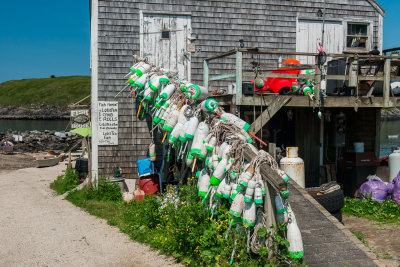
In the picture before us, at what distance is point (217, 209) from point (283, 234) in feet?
4.11

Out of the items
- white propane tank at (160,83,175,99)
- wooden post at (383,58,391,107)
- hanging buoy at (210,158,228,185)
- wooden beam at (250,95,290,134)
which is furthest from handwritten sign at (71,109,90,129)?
hanging buoy at (210,158,228,185)

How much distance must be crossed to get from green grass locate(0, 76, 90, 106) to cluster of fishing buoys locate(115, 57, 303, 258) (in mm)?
86578

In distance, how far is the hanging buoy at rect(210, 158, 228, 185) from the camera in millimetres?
5789

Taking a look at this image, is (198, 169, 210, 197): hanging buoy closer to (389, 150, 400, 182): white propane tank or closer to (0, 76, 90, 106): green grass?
(389, 150, 400, 182): white propane tank

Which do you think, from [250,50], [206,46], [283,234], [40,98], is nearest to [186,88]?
[250,50]

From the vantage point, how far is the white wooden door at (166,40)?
37.6 feet

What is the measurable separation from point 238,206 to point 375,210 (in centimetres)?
506

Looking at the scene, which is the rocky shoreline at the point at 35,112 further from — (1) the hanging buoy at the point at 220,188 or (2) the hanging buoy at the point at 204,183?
(1) the hanging buoy at the point at 220,188

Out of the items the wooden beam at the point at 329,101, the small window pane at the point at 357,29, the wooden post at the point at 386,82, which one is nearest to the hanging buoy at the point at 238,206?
the wooden beam at the point at 329,101

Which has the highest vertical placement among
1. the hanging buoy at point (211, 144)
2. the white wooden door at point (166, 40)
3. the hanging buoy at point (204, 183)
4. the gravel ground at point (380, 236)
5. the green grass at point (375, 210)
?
the white wooden door at point (166, 40)

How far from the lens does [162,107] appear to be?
26.5ft

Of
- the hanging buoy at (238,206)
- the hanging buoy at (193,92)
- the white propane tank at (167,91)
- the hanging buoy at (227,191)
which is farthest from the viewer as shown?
the white propane tank at (167,91)

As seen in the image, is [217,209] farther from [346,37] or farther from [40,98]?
[40,98]

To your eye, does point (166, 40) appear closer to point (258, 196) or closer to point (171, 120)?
point (171, 120)
